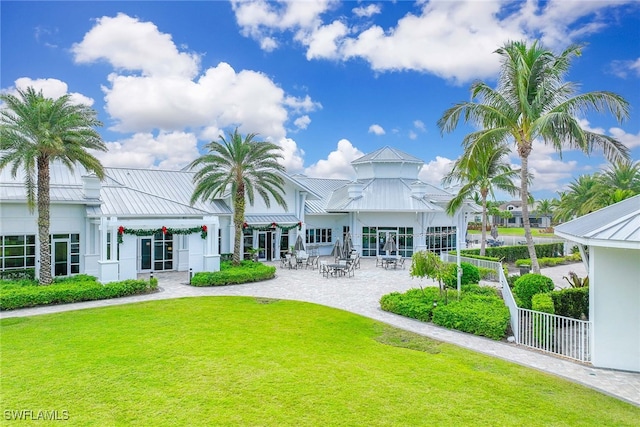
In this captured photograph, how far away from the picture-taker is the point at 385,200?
32812 millimetres

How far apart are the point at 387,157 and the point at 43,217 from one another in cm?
2634

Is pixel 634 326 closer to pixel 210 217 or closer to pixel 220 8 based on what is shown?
pixel 220 8

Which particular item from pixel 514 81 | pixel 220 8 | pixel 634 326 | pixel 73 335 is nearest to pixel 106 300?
pixel 73 335

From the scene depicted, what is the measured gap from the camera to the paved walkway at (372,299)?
9.51m

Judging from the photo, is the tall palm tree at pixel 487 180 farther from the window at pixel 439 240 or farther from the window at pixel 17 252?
the window at pixel 17 252

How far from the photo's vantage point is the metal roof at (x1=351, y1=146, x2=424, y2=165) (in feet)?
116

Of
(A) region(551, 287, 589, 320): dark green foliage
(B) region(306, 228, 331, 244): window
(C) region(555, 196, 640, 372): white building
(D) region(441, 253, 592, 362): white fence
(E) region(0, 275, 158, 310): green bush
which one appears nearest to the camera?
(C) region(555, 196, 640, 372): white building

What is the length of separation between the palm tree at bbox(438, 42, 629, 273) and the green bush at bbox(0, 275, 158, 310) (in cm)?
1590

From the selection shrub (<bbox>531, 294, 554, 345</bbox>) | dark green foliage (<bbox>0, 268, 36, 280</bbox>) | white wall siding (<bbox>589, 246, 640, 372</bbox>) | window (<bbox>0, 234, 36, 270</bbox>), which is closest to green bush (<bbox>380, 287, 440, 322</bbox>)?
shrub (<bbox>531, 294, 554, 345</bbox>)

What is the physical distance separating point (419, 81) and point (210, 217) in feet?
49.3

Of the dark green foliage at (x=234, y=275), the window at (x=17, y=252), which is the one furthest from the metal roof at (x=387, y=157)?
the window at (x=17, y=252)

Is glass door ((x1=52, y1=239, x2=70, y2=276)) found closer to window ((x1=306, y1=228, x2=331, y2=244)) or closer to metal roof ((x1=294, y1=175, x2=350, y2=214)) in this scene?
metal roof ((x1=294, y1=175, x2=350, y2=214))

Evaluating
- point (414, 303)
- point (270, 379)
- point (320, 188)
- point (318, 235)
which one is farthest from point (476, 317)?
point (320, 188)

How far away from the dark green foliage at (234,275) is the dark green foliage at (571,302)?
14111 mm
